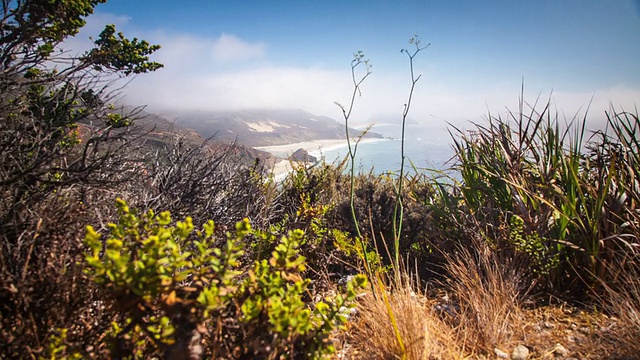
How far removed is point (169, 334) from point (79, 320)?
81 centimetres

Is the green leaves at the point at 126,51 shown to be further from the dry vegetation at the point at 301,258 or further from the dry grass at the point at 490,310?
the dry grass at the point at 490,310

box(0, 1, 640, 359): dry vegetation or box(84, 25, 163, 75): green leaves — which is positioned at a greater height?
box(84, 25, 163, 75): green leaves

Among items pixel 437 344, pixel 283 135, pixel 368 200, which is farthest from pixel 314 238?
pixel 283 135

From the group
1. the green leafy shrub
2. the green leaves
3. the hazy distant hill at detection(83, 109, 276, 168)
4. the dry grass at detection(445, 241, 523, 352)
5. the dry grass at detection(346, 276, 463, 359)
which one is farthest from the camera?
the green leaves

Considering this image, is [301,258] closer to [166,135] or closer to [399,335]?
[399,335]

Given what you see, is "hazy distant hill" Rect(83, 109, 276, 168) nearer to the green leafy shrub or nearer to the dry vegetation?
the dry vegetation

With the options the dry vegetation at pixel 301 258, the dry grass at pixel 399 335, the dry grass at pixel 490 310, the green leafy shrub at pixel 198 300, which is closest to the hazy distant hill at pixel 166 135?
the dry vegetation at pixel 301 258

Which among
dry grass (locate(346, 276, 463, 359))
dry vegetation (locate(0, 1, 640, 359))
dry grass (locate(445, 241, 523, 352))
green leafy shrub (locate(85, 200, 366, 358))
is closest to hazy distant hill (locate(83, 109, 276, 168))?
dry vegetation (locate(0, 1, 640, 359))

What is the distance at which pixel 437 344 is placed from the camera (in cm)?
181

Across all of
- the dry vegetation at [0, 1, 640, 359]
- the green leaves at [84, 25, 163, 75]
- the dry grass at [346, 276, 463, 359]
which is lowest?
Result: the dry grass at [346, 276, 463, 359]

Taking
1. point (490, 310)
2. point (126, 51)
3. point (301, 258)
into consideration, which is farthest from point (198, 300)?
point (126, 51)

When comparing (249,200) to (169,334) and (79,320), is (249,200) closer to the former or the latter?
(79,320)

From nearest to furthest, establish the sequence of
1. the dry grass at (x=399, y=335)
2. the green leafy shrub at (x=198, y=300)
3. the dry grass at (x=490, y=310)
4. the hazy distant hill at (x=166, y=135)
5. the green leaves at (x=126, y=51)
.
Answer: the green leafy shrub at (x=198, y=300), the dry grass at (x=399, y=335), the dry grass at (x=490, y=310), the hazy distant hill at (x=166, y=135), the green leaves at (x=126, y=51)

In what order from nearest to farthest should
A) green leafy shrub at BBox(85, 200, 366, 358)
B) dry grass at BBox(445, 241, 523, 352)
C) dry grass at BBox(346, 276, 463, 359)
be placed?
green leafy shrub at BBox(85, 200, 366, 358), dry grass at BBox(346, 276, 463, 359), dry grass at BBox(445, 241, 523, 352)
